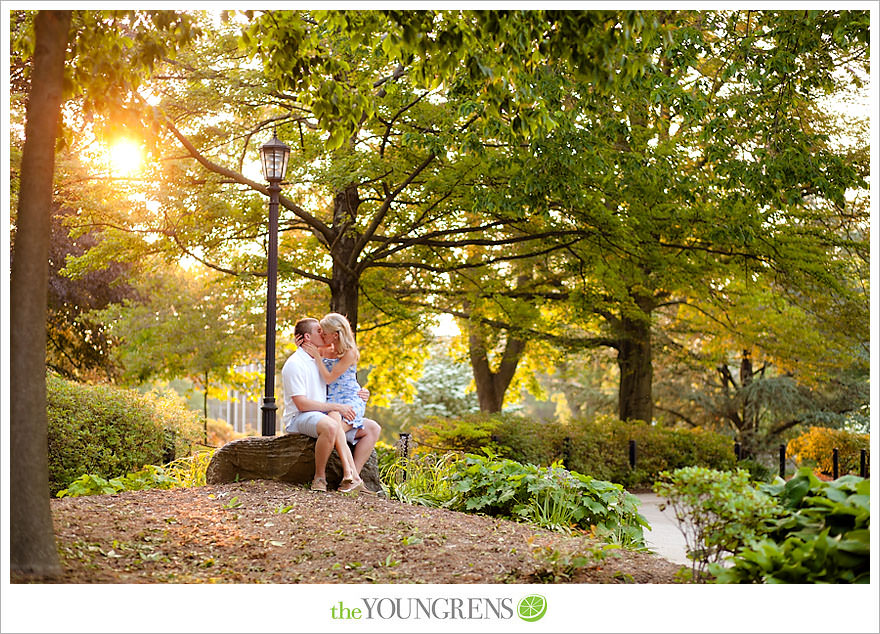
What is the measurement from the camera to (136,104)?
5.26 metres

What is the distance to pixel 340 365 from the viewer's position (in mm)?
7031

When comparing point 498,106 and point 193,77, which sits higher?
point 193,77

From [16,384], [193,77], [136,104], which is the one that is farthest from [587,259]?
[16,384]

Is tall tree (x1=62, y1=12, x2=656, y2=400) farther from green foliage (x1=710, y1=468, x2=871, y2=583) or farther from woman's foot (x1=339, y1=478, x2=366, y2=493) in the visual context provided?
green foliage (x1=710, y1=468, x2=871, y2=583)

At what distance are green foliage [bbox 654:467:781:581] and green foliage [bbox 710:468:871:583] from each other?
9cm

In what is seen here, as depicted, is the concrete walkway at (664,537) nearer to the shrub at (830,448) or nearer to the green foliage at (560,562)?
the green foliage at (560,562)

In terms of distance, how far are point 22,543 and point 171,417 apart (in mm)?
7120

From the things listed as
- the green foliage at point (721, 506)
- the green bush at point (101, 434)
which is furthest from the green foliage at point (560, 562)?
the green bush at point (101, 434)

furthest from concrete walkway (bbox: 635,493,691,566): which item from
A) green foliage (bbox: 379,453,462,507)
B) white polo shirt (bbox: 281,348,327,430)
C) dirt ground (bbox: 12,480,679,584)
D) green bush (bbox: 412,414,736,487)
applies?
white polo shirt (bbox: 281,348,327,430)

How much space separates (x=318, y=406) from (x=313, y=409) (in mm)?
48

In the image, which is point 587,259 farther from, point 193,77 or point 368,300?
point 193,77

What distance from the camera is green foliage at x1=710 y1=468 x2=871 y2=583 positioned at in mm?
3609

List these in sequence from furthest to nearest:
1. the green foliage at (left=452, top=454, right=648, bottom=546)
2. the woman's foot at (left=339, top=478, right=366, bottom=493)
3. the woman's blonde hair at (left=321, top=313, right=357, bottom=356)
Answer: the woman's blonde hair at (left=321, top=313, right=357, bottom=356), the woman's foot at (left=339, top=478, right=366, bottom=493), the green foliage at (left=452, top=454, right=648, bottom=546)

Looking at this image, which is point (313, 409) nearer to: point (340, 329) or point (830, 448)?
point (340, 329)
